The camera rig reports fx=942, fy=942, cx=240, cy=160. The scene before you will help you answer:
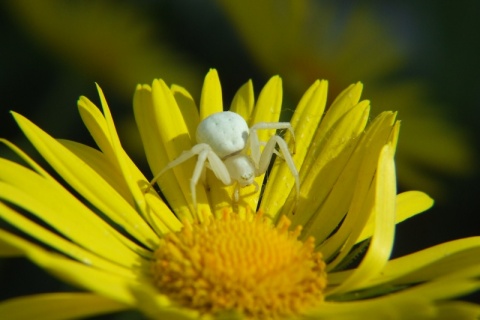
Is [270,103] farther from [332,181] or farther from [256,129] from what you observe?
[332,181]

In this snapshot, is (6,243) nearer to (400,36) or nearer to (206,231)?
(206,231)

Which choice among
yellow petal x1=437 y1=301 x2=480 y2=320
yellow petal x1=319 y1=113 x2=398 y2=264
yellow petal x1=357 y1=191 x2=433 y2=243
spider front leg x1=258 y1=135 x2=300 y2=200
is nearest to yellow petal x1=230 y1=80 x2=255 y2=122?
spider front leg x1=258 y1=135 x2=300 y2=200

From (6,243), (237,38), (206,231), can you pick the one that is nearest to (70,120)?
(237,38)

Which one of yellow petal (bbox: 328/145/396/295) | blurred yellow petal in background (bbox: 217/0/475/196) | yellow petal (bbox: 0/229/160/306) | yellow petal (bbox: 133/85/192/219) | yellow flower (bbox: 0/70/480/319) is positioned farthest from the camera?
blurred yellow petal in background (bbox: 217/0/475/196)

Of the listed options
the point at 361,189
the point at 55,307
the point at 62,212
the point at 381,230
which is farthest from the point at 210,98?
the point at 55,307

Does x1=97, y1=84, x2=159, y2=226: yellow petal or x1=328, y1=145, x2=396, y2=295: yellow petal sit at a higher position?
x1=97, y1=84, x2=159, y2=226: yellow petal

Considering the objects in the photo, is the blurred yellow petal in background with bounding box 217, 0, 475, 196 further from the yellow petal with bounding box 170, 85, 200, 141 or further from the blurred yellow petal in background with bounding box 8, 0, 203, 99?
the yellow petal with bounding box 170, 85, 200, 141

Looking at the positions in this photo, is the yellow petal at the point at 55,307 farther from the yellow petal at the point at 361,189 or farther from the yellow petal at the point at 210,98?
the yellow petal at the point at 210,98
